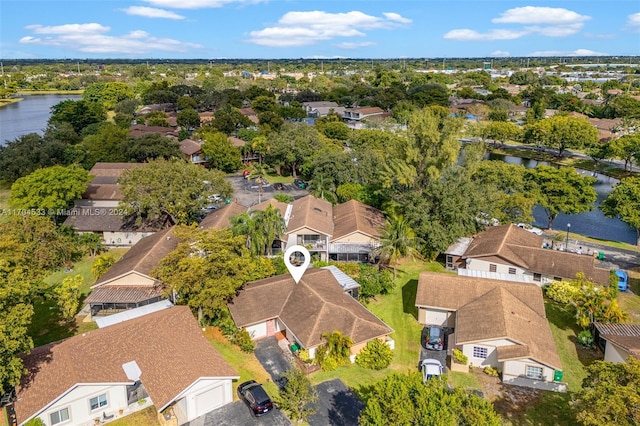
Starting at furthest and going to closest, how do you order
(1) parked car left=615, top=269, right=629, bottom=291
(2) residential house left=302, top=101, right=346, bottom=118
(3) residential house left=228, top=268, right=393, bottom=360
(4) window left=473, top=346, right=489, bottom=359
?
(2) residential house left=302, top=101, right=346, bottom=118 < (1) parked car left=615, top=269, right=629, bottom=291 < (3) residential house left=228, top=268, right=393, bottom=360 < (4) window left=473, top=346, right=489, bottom=359

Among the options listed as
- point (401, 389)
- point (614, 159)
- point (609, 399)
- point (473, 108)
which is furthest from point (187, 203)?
point (473, 108)

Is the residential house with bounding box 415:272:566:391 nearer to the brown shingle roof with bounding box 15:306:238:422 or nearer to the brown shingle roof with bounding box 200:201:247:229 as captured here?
the brown shingle roof with bounding box 15:306:238:422

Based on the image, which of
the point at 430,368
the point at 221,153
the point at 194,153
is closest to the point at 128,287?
the point at 430,368

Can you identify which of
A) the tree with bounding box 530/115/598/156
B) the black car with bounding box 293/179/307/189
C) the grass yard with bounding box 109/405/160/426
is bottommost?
the grass yard with bounding box 109/405/160/426

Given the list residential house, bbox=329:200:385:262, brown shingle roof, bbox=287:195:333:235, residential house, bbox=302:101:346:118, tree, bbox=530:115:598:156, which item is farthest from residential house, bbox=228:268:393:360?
residential house, bbox=302:101:346:118

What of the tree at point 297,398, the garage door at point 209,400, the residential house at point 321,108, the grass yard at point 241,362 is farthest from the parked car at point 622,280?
the residential house at point 321,108

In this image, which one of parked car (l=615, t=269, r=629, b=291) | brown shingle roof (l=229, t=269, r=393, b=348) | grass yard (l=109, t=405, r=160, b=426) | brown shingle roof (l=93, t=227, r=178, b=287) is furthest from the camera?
parked car (l=615, t=269, r=629, b=291)

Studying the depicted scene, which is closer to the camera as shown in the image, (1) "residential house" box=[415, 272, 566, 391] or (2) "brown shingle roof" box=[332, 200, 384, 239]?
(1) "residential house" box=[415, 272, 566, 391]

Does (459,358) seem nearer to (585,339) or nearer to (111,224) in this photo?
(585,339)
